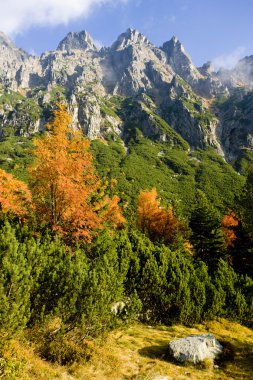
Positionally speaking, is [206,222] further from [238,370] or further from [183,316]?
[238,370]

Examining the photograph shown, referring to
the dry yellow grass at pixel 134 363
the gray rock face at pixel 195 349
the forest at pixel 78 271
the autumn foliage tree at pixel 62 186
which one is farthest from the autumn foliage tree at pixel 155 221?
the gray rock face at pixel 195 349

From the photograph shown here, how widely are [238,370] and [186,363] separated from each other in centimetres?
209

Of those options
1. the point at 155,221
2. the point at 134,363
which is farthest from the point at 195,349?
the point at 155,221

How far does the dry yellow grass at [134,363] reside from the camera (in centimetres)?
875

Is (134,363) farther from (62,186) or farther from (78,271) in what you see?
(62,186)

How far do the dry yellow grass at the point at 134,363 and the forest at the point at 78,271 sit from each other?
0.59 metres

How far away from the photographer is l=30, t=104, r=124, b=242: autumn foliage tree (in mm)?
17656

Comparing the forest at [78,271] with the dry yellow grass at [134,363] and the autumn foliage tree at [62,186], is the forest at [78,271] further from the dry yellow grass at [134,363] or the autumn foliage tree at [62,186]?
the dry yellow grass at [134,363]

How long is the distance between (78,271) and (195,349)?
5853 mm

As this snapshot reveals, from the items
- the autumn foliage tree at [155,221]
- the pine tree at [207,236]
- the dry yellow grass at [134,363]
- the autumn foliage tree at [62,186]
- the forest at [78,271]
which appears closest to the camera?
the dry yellow grass at [134,363]

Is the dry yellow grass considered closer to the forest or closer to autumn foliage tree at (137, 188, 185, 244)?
the forest

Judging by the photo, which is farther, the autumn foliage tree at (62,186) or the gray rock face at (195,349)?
the autumn foliage tree at (62,186)

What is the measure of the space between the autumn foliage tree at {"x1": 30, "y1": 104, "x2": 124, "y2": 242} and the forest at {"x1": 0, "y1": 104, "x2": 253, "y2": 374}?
0.21 feet

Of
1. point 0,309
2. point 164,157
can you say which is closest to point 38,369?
point 0,309
